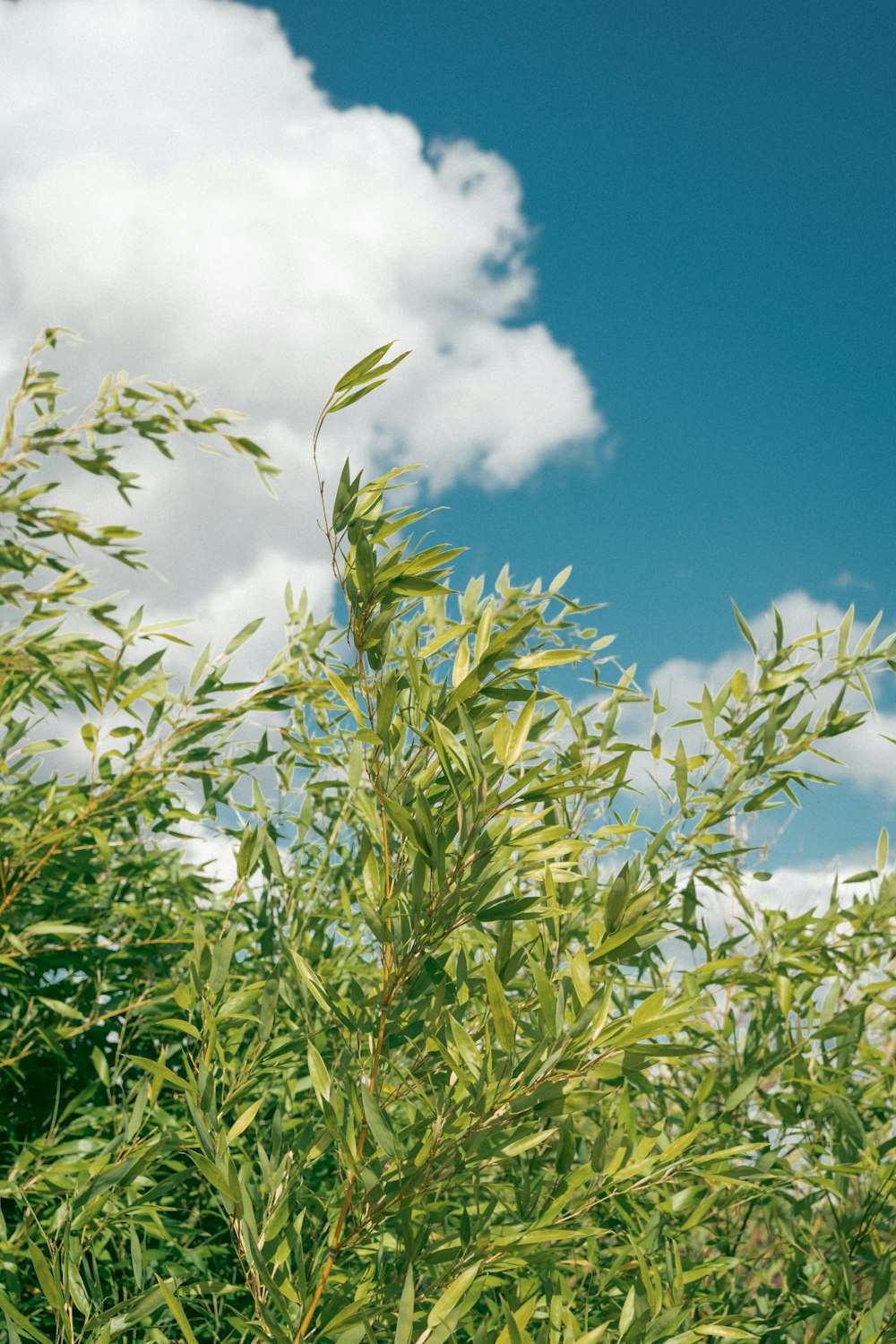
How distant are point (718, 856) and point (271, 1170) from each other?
3.10ft

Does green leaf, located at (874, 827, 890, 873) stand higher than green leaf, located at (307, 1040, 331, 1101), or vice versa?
green leaf, located at (874, 827, 890, 873)

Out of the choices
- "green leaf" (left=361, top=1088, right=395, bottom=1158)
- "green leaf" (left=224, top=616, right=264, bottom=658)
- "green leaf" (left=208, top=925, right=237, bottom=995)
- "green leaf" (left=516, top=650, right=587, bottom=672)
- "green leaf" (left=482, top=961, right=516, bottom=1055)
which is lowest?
"green leaf" (left=361, top=1088, right=395, bottom=1158)

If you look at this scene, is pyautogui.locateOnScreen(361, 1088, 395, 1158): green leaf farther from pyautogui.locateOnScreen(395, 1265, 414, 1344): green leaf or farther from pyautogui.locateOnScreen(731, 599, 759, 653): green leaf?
pyautogui.locateOnScreen(731, 599, 759, 653): green leaf

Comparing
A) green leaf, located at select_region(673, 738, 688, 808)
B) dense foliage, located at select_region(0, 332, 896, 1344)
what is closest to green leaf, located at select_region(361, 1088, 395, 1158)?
dense foliage, located at select_region(0, 332, 896, 1344)

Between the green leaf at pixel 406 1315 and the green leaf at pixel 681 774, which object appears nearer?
the green leaf at pixel 406 1315

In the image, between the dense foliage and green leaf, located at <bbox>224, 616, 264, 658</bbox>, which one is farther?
green leaf, located at <bbox>224, 616, 264, 658</bbox>

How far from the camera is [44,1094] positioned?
6.66ft

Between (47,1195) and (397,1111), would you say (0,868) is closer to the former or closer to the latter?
(47,1195)

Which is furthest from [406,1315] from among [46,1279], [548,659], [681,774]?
[681,774]

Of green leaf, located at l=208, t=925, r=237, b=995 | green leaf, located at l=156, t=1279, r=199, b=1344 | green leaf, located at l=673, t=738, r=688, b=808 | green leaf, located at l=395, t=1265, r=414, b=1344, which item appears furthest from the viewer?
green leaf, located at l=673, t=738, r=688, b=808

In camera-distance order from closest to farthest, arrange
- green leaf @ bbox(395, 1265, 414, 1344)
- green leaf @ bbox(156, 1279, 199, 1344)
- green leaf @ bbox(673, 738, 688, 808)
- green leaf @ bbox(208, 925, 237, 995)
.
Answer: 1. green leaf @ bbox(395, 1265, 414, 1344)
2. green leaf @ bbox(156, 1279, 199, 1344)
3. green leaf @ bbox(208, 925, 237, 995)
4. green leaf @ bbox(673, 738, 688, 808)

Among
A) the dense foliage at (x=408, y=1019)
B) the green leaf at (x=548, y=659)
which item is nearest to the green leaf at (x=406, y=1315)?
the dense foliage at (x=408, y=1019)

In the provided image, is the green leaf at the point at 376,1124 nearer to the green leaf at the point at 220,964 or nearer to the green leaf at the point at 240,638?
the green leaf at the point at 220,964

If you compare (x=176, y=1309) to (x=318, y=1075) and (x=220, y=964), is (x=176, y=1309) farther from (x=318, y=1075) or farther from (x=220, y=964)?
(x=220, y=964)
